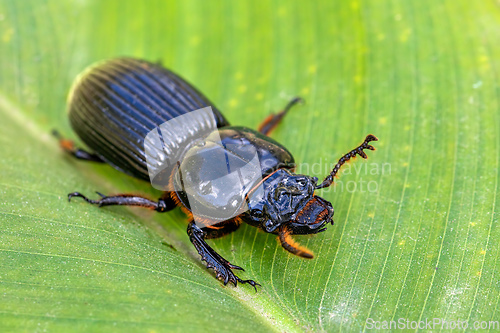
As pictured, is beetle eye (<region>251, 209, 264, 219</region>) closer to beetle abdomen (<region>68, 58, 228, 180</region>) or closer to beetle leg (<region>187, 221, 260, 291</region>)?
beetle leg (<region>187, 221, 260, 291</region>)

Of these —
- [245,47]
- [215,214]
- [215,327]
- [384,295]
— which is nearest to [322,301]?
[384,295]

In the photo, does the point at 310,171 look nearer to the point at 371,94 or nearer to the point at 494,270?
the point at 371,94

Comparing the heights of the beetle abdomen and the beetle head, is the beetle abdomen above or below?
above

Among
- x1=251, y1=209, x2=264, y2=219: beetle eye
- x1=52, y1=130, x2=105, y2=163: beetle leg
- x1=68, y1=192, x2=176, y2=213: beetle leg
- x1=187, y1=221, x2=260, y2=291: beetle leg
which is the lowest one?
x1=187, y1=221, x2=260, y2=291: beetle leg

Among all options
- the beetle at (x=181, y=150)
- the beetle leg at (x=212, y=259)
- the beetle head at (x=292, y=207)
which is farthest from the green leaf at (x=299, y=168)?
the beetle head at (x=292, y=207)

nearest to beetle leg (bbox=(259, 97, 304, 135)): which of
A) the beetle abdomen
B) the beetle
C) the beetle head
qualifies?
the beetle

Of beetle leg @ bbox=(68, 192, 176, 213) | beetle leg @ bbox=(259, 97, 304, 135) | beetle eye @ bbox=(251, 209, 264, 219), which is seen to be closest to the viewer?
beetle eye @ bbox=(251, 209, 264, 219)

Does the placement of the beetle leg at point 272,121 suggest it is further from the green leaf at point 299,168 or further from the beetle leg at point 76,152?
the beetle leg at point 76,152
